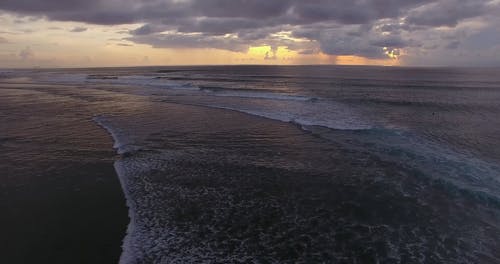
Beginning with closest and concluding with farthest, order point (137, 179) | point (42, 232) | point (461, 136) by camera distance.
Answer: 1. point (42, 232)
2. point (137, 179)
3. point (461, 136)

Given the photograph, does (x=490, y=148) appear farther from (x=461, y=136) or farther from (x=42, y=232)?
(x=42, y=232)

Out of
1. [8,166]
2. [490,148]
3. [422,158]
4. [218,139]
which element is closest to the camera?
[8,166]

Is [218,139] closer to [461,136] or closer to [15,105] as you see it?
[461,136]

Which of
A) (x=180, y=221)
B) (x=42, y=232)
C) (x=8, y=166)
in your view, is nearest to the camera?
(x=42, y=232)

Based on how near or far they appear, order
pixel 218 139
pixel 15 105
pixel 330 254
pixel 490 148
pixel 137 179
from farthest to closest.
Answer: pixel 15 105, pixel 218 139, pixel 490 148, pixel 137 179, pixel 330 254

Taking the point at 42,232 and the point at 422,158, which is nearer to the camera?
the point at 42,232

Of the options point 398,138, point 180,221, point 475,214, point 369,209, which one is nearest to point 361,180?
point 369,209

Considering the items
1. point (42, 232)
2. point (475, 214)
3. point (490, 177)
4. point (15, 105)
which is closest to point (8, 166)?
point (42, 232)

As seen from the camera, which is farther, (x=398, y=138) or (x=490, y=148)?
(x=398, y=138)
